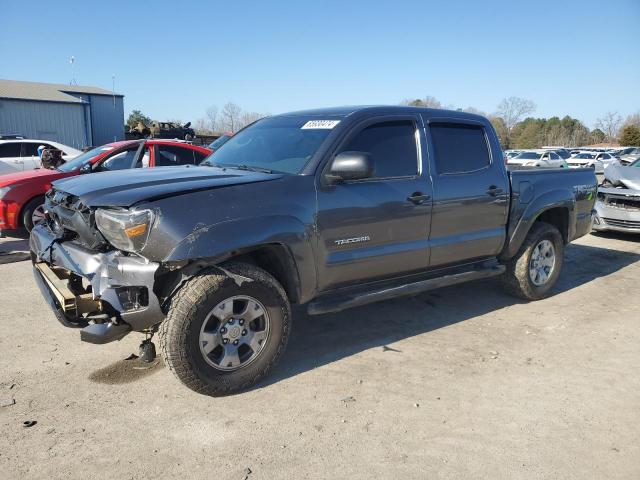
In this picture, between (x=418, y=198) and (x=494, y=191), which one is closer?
Result: (x=418, y=198)

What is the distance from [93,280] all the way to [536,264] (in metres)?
4.46

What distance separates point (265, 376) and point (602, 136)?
273 ft

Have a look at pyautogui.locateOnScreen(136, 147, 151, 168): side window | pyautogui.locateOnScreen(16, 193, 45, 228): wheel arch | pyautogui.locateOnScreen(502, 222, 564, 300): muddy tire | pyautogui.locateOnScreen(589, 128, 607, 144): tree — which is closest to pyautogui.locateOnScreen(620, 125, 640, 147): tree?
pyautogui.locateOnScreen(589, 128, 607, 144): tree

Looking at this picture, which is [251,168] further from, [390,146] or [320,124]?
[390,146]

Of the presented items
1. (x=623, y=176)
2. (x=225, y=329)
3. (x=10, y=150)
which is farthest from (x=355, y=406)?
(x=10, y=150)

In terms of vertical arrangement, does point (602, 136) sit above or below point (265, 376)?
above

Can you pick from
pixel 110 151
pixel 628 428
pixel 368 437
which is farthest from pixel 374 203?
pixel 110 151

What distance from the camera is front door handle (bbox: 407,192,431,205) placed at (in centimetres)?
416

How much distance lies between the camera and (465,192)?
458 cm

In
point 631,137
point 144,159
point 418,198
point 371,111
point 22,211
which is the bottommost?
point 22,211

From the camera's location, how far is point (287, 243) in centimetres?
346

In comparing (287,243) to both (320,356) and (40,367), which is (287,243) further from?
(40,367)

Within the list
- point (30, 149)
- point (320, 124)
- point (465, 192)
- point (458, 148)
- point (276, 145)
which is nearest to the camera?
point (320, 124)

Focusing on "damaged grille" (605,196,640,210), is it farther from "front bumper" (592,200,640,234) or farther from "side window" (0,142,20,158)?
"side window" (0,142,20,158)
